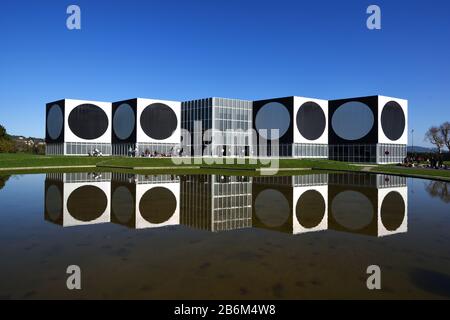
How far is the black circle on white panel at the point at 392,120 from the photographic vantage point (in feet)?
226

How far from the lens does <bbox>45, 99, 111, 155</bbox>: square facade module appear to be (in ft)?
246

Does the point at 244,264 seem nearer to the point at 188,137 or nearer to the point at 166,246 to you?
the point at 166,246

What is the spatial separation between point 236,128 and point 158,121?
1630cm

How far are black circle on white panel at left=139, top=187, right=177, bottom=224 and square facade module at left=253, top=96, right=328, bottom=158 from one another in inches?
2120

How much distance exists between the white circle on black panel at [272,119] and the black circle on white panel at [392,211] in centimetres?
5265

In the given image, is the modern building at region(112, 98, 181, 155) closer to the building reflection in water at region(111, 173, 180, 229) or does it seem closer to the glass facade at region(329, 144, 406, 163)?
the glass facade at region(329, 144, 406, 163)

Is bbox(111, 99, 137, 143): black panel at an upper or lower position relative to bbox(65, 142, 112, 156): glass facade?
upper

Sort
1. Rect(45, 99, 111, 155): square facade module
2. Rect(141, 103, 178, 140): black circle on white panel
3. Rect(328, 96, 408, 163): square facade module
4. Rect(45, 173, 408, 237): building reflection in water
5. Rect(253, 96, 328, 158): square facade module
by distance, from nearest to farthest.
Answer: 1. Rect(45, 173, 408, 237): building reflection in water
2. Rect(328, 96, 408, 163): square facade module
3. Rect(253, 96, 328, 158): square facade module
4. Rect(45, 99, 111, 155): square facade module
5. Rect(141, 103, 178, 140): black circle on white panel

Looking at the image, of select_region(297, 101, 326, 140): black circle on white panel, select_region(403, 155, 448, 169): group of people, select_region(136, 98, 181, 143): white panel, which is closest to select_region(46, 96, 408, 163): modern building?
select_region(297, 101, 326, 140): black circle on white panel

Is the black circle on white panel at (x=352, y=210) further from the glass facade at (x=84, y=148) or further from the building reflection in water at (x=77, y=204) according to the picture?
the glass facade at (x=84, y=148)

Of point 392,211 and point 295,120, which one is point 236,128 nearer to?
point 295,120

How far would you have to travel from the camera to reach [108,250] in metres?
9.75
